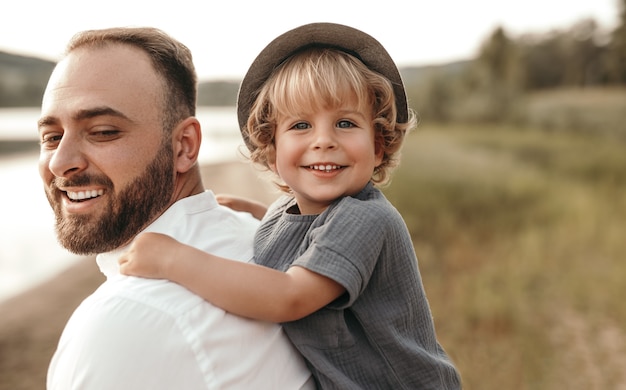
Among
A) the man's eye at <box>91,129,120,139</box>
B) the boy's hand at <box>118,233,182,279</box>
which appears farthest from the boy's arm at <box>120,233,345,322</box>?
the man's eye at <box>91,129,120,139</box>

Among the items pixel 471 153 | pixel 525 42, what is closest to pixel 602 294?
pixel 471 153

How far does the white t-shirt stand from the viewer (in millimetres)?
1485

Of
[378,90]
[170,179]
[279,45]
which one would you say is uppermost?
[279,45]

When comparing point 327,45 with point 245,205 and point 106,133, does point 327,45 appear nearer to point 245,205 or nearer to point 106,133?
point 106,133

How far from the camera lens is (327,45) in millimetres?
2141

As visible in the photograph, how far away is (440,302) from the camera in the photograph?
9.79 meters

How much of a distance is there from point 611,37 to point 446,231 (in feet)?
22.9

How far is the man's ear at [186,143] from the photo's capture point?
212 cm

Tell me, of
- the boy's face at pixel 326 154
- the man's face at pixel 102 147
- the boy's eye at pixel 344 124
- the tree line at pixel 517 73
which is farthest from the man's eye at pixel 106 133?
the tree line at pixel 517 73

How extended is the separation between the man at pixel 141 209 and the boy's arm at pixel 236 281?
37mm

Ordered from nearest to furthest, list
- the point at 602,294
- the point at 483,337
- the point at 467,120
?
the point at 483,337, the point at 602,294, the point at 467,120

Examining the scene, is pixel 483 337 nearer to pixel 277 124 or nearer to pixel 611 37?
pixel 277 124

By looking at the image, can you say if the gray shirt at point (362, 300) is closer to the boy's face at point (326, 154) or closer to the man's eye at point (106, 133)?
the boy's face at point (326, 154)

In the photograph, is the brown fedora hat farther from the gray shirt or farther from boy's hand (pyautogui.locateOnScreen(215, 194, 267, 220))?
boy's hand (pyautogui.locateOnScreen(215, 194, 267, 220))
